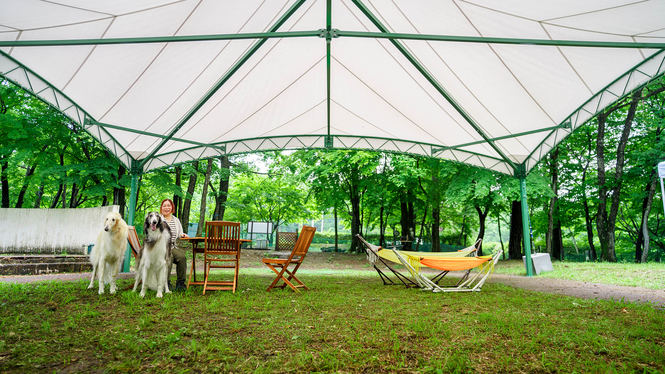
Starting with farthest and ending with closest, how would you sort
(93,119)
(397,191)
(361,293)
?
(397,191) → (93,119) → (361,293)

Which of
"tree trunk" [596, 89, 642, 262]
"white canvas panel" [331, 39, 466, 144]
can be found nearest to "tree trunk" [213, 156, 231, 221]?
"white canvas panel" [331, 39, 466, 144]

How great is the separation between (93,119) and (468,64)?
25.2 feet

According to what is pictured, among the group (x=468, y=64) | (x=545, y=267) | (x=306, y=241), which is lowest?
(x=545, y=267)

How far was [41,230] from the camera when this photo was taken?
11578 millimetres

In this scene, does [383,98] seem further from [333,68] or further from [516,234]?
[516,234]

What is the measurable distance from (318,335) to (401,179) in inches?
495

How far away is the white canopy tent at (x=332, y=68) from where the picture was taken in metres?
4.79

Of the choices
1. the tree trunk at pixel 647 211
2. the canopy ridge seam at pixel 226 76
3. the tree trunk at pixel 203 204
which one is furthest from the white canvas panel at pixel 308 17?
the tree trunk at pixel 647 211

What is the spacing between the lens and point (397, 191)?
17.4 m

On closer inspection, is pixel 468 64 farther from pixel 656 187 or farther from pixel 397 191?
pixel 656 187

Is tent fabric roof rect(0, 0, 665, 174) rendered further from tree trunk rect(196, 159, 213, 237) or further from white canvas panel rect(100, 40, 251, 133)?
tree trunk rect(196, 159, 213, 237)

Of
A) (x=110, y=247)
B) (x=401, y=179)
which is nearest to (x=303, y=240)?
(x=110, y=247)

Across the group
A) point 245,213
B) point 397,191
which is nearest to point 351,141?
point 397,191

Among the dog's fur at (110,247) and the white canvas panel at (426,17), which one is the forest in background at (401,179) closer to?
the dog's fur at (110,247)
